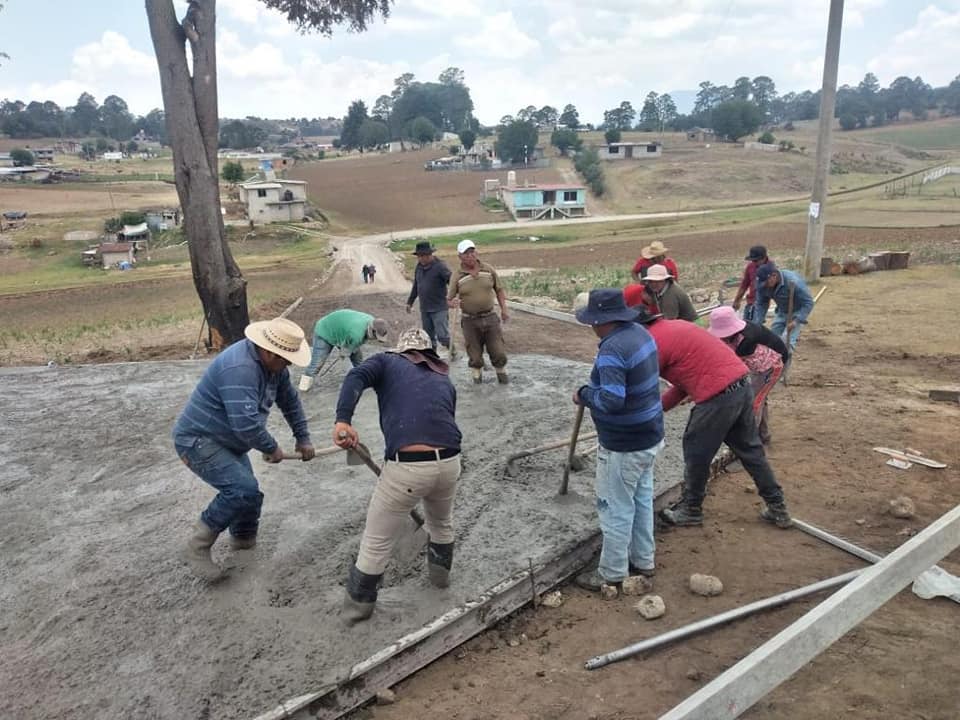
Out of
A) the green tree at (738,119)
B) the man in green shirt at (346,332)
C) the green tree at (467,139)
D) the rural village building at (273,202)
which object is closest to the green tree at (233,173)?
the rural village building at (273,202)

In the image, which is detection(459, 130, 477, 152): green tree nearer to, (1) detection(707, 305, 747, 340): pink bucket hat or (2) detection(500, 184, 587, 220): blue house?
(2) detection(500, 184, 587, 220): blue house

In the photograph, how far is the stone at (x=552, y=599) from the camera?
385cm

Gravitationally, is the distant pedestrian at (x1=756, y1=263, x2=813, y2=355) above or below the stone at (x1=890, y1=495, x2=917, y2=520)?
above

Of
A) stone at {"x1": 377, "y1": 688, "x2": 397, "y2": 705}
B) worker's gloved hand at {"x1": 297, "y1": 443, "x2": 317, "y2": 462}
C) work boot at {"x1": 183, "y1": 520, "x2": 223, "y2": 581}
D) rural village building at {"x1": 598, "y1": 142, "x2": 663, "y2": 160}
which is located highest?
rural village building at {"x1": 598, "y1": 142, "x2": 663, "y2": 160}

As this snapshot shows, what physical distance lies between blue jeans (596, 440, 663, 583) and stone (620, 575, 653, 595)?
1.5 inches

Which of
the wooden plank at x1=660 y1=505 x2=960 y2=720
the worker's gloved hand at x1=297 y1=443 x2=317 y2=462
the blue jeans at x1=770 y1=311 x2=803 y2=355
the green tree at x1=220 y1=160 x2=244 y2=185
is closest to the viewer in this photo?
the wooden plank at x1=660 y1=505 x2=960 y2=720

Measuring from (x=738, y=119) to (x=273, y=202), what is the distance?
182ft

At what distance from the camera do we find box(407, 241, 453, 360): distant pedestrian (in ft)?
25.5

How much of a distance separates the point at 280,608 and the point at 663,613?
2008mm

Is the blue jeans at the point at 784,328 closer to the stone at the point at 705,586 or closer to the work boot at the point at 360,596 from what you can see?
the stone at the point at 705,586

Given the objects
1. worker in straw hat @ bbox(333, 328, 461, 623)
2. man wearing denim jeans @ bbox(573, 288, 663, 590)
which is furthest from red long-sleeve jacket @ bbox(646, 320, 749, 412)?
worker in straw hat @ bbox(333, 328, 461, 623)

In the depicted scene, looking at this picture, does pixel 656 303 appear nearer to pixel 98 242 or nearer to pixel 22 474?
pixel 22 474

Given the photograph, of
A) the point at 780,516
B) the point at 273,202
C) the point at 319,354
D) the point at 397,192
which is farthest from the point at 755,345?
the point at 397,192

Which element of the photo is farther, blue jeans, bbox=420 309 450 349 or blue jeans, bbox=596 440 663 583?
blue jeans, bbox=420 309 450 349
